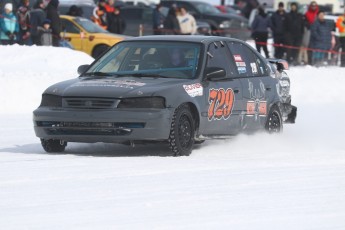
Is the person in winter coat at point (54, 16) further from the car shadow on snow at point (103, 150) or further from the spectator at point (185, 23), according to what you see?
the car shadow on snow at point (103, 150)

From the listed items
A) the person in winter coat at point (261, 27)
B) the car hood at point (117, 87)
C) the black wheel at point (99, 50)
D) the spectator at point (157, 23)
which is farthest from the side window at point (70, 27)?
the car hood at point (117, 87)

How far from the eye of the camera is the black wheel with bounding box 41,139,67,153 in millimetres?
12086

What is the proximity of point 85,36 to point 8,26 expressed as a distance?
3.61 m

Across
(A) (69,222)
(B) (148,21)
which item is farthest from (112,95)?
(B) (148,21)

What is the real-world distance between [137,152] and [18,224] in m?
5.07

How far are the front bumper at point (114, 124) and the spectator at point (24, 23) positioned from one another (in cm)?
1530

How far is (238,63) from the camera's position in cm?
1338

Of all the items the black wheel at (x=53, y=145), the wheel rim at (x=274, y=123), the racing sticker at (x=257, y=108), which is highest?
the racing sticker at (x=257, y=108)

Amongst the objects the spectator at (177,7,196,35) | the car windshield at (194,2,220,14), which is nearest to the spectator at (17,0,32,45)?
the spectator at (177,7,196,35)

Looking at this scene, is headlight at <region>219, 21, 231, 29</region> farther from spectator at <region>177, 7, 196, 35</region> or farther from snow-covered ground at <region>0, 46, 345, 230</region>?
snow-covered ground at <region>0, 46, 345, 230</region>

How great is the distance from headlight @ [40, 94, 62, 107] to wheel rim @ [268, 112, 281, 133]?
3.19 meters

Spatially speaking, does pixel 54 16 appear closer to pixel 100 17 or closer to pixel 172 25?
pixel 172 25

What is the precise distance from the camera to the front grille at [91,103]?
37.8ft

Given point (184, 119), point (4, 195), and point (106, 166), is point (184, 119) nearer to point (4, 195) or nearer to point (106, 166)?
point (106, 166)
